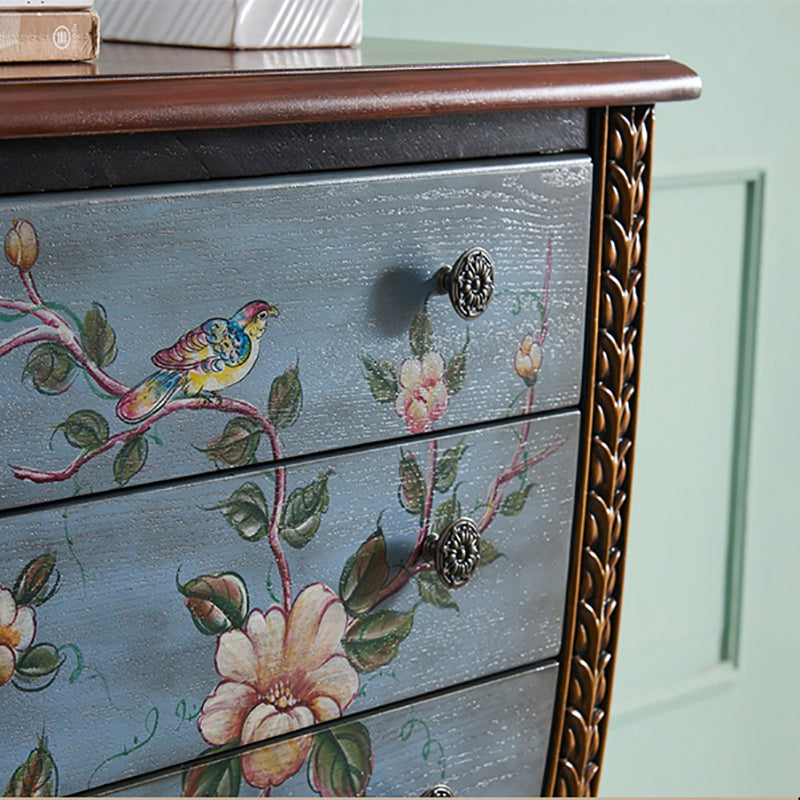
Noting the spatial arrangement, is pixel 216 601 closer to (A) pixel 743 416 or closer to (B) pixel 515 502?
(B) pixel 515 502

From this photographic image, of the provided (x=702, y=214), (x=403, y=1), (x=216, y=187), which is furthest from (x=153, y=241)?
(x=702, y=214)

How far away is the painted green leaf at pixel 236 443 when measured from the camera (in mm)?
649

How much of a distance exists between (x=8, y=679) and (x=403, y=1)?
0.72 metres

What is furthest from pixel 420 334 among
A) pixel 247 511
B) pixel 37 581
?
pixel 37 581

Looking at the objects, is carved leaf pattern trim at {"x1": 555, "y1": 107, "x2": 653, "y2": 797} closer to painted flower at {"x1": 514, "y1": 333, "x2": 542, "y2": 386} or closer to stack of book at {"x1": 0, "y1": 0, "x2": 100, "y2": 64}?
painted flower at {"x1": 514, "y1": 333, "x2": 542, "y2": 386}

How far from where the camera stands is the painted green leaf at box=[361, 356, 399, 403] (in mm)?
683

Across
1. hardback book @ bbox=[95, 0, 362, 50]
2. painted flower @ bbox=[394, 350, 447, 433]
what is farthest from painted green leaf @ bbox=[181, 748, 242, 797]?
hardback book @ bbox=[95, 0, 362, 50]

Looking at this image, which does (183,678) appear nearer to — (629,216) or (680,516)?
(629,216)

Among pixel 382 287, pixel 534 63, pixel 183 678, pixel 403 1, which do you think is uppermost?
pixel 403 1

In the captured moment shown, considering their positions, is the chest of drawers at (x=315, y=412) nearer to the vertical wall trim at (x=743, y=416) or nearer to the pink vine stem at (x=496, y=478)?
the pink vine stem at (x=496, y=478)

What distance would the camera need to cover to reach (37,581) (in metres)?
0.61

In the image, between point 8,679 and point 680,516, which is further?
point 680,516

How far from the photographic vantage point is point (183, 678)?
67cm

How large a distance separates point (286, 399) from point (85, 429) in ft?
0.35
